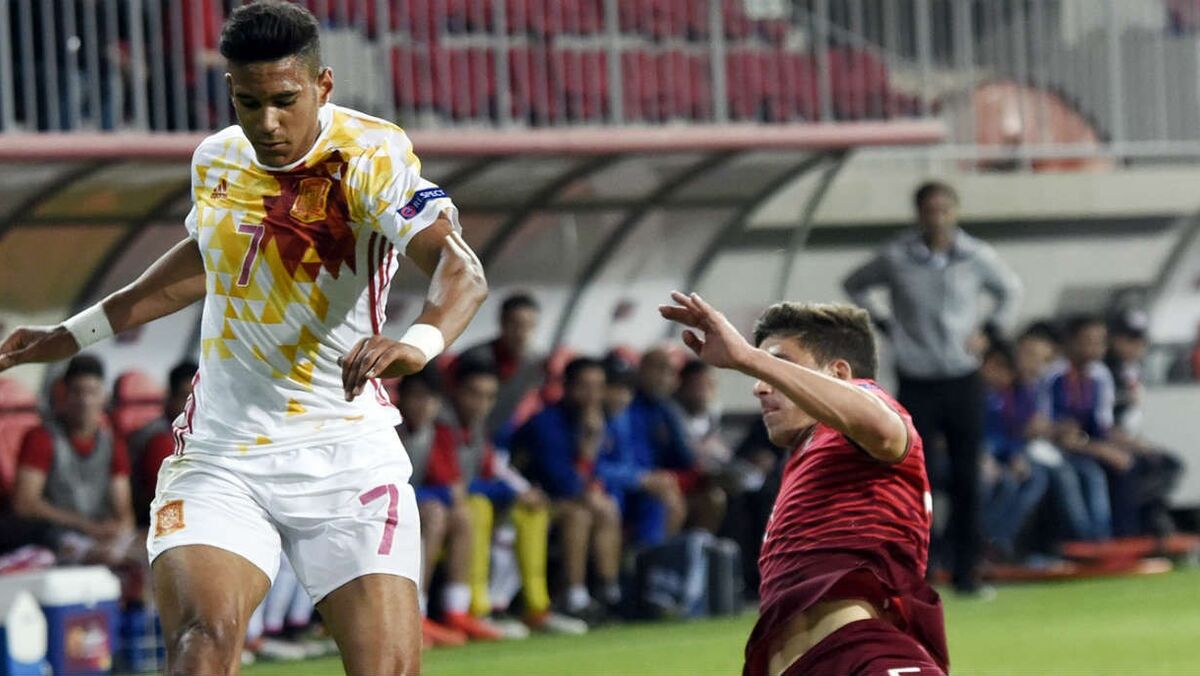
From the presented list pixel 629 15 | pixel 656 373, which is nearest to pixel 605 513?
pixel 656 373

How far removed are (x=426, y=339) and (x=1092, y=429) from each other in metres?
11.2

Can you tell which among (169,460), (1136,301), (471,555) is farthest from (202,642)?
(1136,301)

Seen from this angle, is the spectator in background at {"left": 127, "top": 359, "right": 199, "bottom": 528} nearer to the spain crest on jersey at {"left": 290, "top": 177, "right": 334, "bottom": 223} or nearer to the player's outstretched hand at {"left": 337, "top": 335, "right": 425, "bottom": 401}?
the spain crest on jersey at {"left": 290, "top": 177, "right": 334, "bottom": 223}

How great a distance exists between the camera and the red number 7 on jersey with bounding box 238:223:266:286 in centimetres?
562

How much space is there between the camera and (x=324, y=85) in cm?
562

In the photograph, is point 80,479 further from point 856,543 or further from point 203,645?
point 856,543

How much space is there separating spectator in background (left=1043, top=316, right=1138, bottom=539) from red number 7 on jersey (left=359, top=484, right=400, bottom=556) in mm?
10349

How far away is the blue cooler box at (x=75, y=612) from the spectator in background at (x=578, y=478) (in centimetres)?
312

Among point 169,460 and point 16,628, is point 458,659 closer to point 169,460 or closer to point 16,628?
point 16,628

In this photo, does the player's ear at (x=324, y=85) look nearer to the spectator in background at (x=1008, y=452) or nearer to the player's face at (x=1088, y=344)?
the spectator in background at (x=1008, y=452)

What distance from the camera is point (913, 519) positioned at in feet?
18.3

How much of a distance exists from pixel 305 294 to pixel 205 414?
1.37 ft

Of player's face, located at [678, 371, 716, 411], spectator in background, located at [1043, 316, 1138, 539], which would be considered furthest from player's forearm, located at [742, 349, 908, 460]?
spectator in background, located at [1043, 316, 1138, 539]

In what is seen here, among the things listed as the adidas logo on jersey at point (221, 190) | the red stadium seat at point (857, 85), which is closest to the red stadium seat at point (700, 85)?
the red stadium seat at point (857, 85)
